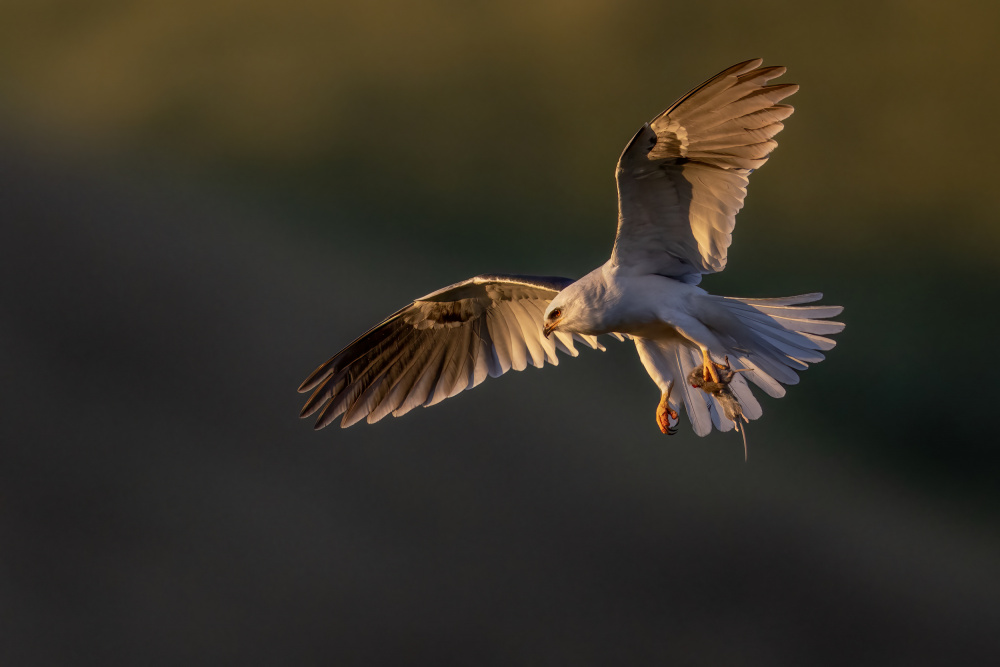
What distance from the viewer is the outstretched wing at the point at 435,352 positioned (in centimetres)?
439

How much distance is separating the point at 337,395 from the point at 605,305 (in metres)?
1.58

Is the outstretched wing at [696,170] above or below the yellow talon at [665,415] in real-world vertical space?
above

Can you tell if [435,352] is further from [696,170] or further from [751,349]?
[696,170]

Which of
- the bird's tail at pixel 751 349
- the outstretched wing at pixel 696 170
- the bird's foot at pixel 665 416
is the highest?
the outstretched wing at pixel 696 170

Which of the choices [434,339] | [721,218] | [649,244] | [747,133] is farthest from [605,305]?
[434,339]

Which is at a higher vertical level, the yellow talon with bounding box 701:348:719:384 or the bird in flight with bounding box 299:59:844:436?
the bird in flight with bounding box 299:59:844:436

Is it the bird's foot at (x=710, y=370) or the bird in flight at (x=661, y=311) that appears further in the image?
the bird's foot at (x=710, y=370)

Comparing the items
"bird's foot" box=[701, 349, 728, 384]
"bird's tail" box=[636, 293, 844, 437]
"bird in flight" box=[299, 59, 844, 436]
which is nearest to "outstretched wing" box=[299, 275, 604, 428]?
"bird in flight" box=[299, 59, 844, 436]

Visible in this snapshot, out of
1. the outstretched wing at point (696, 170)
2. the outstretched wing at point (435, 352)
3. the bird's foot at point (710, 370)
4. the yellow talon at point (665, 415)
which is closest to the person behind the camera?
the outstretched wing at point (696, 170)

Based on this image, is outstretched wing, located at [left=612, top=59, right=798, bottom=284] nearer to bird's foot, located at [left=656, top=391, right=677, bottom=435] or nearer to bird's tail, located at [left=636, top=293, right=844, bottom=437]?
bird's tail, located at [left=636, top=293, right=844, bottom=437]

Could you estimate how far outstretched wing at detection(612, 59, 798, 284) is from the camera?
9.91 feet

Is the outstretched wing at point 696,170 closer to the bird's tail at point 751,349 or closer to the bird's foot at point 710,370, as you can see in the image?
the bird's tail at point 751,349

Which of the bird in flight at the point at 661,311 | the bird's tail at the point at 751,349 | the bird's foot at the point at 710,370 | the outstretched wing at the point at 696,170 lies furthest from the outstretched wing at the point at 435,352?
the bird's foot at the point at 710,370

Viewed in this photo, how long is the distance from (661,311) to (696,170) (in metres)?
0.55
